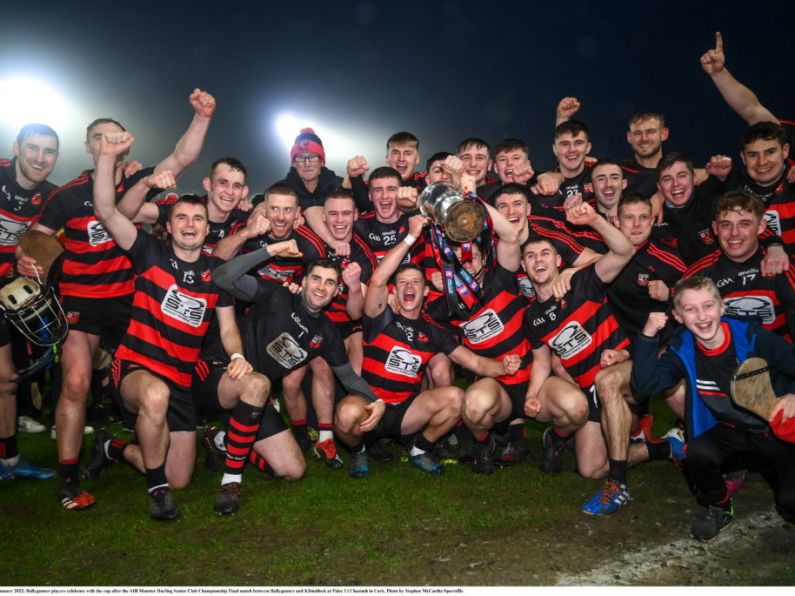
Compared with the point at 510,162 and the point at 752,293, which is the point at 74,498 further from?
the point at 752,293

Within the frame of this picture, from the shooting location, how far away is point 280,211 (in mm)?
4535

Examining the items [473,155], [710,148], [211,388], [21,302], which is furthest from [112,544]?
[710,148]

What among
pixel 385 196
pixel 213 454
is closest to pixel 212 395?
pixel 213 454

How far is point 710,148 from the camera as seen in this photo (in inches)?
755

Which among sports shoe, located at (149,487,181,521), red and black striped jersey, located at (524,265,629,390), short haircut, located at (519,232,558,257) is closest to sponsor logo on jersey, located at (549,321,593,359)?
red and black striped jersey, located at (524,265,629,390)

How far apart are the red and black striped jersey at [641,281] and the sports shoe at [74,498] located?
410 centimetres

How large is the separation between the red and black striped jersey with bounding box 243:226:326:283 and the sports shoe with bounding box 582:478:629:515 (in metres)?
2.74

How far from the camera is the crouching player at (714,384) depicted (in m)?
3.21

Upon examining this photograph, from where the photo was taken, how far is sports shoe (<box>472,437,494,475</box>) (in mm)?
4262

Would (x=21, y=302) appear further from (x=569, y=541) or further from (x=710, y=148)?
(x=710, y=148)

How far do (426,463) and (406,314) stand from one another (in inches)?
45.0

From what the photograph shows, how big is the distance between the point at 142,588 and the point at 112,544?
629mm

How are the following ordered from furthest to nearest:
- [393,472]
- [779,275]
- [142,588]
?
1. [393,472]
2. [779,275]
3. [142,588]

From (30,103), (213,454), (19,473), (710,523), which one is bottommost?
(19,473)
